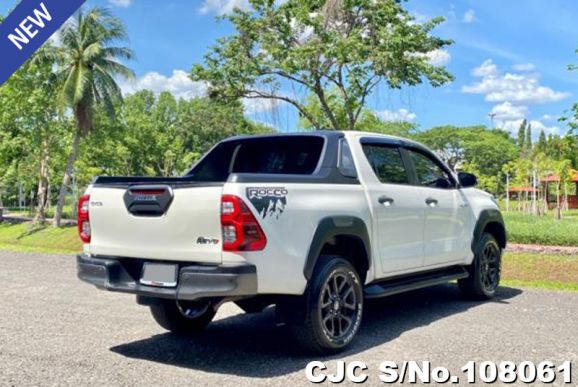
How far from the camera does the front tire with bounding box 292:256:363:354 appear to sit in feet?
16.4

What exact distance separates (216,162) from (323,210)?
1890 millimetres

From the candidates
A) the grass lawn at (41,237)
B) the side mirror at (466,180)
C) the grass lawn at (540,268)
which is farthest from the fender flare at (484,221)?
the grass lawn at (41,237)

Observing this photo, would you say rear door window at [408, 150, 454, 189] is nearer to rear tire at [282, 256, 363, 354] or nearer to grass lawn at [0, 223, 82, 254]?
rear tire at [282, 256, 363, 354]

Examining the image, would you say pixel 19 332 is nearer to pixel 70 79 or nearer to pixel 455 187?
pixel 455 187

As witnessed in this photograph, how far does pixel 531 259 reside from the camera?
501 inches

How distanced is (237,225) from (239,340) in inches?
71.7

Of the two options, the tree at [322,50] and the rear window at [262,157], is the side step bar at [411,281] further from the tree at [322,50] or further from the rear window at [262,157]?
the tree at [322,50]

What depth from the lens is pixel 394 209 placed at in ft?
19.8

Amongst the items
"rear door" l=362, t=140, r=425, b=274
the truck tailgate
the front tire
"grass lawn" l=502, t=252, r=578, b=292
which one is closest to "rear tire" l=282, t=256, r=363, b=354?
the front tire

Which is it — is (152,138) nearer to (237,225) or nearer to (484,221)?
(484,221)

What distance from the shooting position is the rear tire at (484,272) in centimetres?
759

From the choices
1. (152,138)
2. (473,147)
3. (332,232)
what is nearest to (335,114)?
(332,232)

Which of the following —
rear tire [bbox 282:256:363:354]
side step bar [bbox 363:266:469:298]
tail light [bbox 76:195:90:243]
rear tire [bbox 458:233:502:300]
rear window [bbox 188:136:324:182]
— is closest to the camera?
rear tire [bbox 282:256:363:354]

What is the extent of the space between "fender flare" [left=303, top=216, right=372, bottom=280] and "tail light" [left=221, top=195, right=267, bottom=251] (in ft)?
2.02
